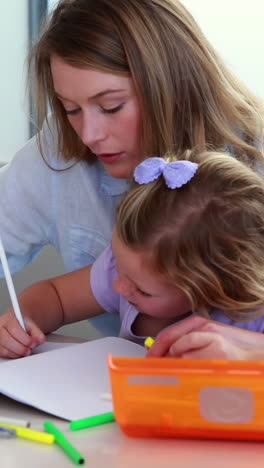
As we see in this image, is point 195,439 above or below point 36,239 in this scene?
above

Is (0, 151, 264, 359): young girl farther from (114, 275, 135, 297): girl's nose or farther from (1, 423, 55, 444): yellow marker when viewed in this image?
(1, 423, 55, 444): yellow marker

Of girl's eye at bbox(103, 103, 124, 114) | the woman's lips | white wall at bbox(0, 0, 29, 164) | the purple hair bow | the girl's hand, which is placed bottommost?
white wall at bbox(0, 0, 29, 164)

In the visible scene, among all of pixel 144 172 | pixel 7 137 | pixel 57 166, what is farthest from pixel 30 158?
pixel 7 137

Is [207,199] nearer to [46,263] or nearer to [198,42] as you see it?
[198,42]

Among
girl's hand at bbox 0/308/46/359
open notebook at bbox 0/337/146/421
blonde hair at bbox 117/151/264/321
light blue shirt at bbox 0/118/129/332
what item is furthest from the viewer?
light blue shirt at bbox 0/118/129/332

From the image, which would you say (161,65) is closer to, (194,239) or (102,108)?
(102,108)

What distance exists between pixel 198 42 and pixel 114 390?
71cm

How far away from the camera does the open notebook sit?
867 millimetres

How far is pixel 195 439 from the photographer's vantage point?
30.7 inches

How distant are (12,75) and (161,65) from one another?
49.0 inches

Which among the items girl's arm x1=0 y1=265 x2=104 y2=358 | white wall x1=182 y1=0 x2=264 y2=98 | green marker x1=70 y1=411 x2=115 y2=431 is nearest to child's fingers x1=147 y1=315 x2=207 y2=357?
green marker x1=70 y1=411 x2=115 y2=431

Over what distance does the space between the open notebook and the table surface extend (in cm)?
6

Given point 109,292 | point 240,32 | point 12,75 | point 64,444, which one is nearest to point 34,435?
point 64,444

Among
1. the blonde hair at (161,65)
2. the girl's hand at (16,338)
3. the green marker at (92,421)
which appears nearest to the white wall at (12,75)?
the blonde hair at (161,65)
